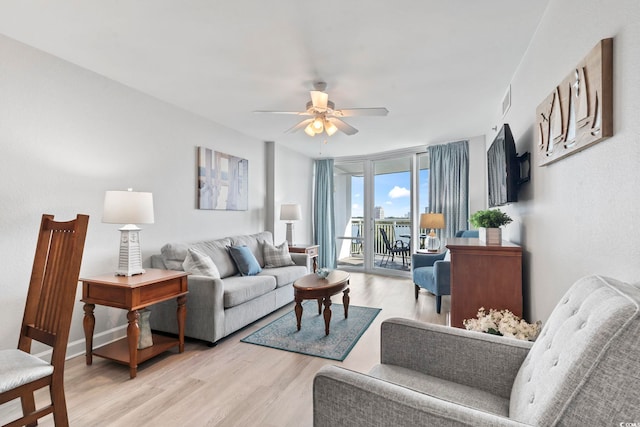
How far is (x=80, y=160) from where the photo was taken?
2672 millimetres

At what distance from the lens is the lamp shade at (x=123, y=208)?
2.42 metres

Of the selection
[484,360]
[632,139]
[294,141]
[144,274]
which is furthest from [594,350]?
[294,141]

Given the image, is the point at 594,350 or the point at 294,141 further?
the point at 294,141

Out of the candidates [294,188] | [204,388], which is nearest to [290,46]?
[204,388]

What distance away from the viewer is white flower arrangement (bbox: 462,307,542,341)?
1771mm

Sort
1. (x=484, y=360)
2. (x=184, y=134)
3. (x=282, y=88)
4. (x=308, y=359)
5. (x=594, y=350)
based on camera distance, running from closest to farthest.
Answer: (x=594, y=350) → (x=484, y=360) → (x=308, y=359) → (x=282, y=88) → (x=184, y=134)

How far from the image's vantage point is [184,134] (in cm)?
369

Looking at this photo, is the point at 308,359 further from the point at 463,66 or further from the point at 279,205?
the point at 279,205

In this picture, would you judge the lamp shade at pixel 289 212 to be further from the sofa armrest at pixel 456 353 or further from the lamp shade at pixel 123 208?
the sofa armrest at pixel 456 353

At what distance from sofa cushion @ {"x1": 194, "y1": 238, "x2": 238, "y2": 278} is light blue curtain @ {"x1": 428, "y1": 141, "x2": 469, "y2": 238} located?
3586 mm

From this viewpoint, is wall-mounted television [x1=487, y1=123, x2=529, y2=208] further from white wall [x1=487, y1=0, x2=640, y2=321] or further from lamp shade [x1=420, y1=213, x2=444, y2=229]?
lamp shade [x1=420, y1=213, x2=444, y2=229]

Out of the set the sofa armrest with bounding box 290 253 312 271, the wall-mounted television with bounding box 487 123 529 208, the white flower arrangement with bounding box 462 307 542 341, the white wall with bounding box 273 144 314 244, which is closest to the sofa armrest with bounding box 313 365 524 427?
the white flower arrangement with bounding box 462 307 542 341

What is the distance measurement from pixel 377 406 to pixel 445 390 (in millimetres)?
527

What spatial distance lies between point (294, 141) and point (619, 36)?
4488 millimetres
